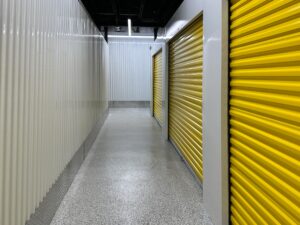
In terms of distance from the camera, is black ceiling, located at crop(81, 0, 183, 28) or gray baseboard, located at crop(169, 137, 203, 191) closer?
gray baseboard, located at crop(169, 137, 203, 191)

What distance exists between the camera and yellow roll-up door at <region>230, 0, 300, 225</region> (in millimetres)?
1648

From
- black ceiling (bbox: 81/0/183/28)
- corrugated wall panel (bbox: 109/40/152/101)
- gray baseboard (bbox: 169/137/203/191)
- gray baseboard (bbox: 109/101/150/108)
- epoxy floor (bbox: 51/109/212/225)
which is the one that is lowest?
epoxy floor (bbox: 51/109/212/225)

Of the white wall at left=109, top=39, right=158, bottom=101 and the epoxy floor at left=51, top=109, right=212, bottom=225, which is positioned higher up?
the white wall at left=109, top=39, right=158, bottom=101

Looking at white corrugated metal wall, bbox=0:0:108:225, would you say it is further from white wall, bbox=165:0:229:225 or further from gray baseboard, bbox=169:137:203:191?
gray baseboard, bbox=169:137:203:191

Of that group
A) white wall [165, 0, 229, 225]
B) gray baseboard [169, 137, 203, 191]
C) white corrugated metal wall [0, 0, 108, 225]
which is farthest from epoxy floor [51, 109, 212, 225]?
white corrugated metal wall [0, 0, 108, 225]

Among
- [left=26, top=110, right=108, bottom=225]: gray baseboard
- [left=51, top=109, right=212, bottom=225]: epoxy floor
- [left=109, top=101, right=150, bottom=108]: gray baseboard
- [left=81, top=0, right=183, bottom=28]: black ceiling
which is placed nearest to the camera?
[left=26, top=110, right=108, bottom=225]: gray baseboard

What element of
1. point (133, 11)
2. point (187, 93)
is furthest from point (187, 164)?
point (133, 11)

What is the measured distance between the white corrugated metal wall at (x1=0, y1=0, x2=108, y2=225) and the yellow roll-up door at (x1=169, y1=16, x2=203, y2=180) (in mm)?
1718

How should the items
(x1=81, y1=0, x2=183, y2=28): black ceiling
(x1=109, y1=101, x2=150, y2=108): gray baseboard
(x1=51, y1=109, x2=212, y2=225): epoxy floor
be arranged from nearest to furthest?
(x1=51, y1=109, x2=212, y2=225): epoxy floor < (x1=81, y1=0, x2=183, y2=28): black ceiling < (x1=109, y1=101, x2=150, y2=108): gray baseboard

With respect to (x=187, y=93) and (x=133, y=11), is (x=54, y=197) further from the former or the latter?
(x=133, y=11)

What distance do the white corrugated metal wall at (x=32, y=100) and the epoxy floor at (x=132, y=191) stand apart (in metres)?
0.53

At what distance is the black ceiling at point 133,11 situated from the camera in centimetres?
870

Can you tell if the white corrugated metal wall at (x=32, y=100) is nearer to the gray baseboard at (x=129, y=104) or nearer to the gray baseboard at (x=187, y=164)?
the gray baseboard at (x=187, y=164)

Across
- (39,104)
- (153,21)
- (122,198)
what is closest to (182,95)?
(122,198)
